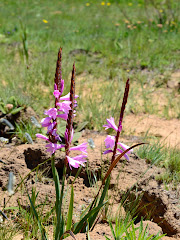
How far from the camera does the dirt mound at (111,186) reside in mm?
2137

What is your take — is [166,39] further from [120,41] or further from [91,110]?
[91,110]

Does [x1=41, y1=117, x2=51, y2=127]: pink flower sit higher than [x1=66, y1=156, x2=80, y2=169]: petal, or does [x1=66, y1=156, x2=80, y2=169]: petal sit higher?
[x1=41, y1=117, x2=51, y2=127]: pink flower

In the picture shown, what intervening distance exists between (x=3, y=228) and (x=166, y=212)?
3.62 feet

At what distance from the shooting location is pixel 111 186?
237 cm

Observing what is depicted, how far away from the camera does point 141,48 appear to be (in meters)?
5.50

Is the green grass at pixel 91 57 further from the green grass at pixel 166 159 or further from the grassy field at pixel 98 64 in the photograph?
the green grass at pixel 166 159

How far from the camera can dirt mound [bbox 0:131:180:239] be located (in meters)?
2.14

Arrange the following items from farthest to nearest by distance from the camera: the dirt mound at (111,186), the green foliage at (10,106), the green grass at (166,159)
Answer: the green foliage at (10,106), the green grass at (166,159), the dirt mound at (111,186)

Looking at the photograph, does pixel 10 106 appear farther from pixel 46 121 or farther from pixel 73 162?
pixel 73 162

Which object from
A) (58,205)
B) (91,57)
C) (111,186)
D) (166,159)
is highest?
(91,57)

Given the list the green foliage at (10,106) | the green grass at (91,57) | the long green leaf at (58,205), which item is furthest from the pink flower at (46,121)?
the green grass at (91,57)

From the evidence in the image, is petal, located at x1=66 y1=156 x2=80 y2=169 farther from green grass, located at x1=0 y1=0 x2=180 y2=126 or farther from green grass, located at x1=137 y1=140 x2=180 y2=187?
green grass, located at x1=0 y1=0 x2=180 y2=126

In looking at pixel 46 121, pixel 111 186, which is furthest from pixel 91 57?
pixel 46 121

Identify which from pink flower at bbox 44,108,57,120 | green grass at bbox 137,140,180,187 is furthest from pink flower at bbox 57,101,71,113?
green grass at bbox 137,140,180,187
